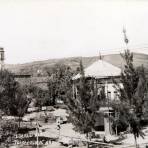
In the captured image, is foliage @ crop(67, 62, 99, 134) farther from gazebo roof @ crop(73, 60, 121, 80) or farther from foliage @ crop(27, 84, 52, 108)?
foliage @ crop(27, 84, 52, 108)

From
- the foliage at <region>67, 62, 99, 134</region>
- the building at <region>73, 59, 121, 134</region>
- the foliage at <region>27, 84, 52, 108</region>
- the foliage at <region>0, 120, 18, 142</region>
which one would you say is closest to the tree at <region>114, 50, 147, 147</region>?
the foliage at <region>67, 62, 99, 134</region>

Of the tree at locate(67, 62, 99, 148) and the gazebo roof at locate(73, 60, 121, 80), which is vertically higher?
the gazebo roof at locate(73, 60, 121, 80)

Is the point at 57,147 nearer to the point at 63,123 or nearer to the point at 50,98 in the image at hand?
the point at 63,123

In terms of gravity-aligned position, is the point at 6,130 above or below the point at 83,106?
below

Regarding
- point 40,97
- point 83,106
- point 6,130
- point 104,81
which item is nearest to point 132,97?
point 83,106

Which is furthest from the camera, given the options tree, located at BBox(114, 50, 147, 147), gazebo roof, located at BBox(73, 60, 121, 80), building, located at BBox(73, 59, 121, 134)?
gazebo roof, located at BBox(73, 60, 121, 80)

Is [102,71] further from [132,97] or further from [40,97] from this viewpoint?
[40,97]

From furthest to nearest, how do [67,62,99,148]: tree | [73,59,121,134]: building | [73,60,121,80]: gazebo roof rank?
1. [73,60,121,80]: gazebo roof
2. [73,59,121,134]: building
3. [67,62,99,148]: tree

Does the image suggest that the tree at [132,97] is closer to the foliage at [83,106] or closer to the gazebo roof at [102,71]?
the foliage at [83,106]

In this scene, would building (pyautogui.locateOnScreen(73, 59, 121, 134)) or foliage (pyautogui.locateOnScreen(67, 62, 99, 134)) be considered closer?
foliage (pyautogui.locateOnScreen(67, 62, 99, 134))

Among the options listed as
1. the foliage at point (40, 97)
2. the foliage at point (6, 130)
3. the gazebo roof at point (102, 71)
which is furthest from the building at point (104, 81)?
the foliage at point (40, 97)
